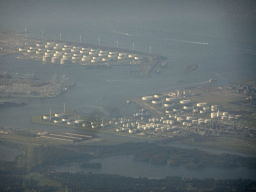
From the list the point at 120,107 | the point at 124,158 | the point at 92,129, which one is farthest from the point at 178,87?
the point at 124,158

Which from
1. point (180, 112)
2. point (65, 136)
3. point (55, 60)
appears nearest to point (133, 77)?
point (55, 60)

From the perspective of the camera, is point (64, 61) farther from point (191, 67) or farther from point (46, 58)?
point (191, 67)

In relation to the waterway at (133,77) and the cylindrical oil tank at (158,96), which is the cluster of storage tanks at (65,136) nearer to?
the waterway at (133,77)

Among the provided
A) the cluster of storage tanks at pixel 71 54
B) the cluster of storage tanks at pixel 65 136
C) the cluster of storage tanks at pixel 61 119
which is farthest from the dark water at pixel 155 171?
the cluster of storage tanks at pixel 71 54

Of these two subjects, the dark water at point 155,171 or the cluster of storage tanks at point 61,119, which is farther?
the cluster of storage tanks at point 61,119

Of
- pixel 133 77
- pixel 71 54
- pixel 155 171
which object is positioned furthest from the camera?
pixel 71 54

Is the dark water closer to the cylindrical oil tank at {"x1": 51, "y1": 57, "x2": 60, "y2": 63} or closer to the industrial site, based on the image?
the industrial site

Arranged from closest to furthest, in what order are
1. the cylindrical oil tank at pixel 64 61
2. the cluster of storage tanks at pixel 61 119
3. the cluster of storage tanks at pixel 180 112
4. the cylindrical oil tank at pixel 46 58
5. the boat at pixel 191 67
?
the cluster of storage tanks at pixel 61 119 < the cluster of storage tanks at pixel 180 112 < the cylindrical oil tank at pixel 64 61 < the cylindrical oil tank at pixel 46 58 < the boat at pixel 191 67

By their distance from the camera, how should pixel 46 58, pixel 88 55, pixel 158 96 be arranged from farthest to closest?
pixel 88 55 < pixel 46 58 < pixel 158 96

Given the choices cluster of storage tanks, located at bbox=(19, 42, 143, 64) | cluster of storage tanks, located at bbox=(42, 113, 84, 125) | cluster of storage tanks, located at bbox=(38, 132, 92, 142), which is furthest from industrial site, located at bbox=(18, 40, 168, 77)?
cluster of storage tanks, located at bbox=(38, 132, 92, 142)
